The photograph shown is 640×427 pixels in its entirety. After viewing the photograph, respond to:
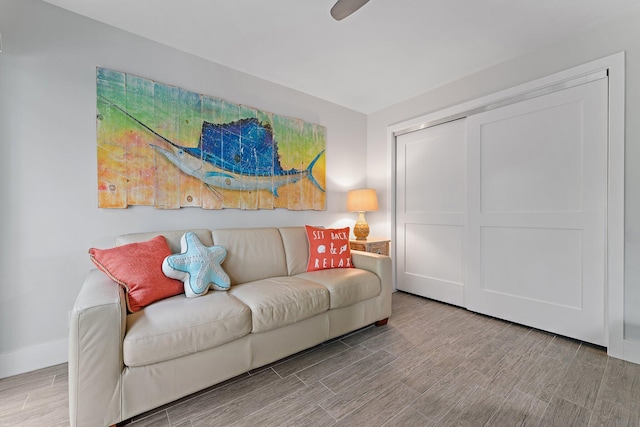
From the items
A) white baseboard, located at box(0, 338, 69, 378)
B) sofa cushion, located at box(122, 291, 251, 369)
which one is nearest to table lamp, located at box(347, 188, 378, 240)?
sofa cushion, located at box(122, 291, 251, 369)

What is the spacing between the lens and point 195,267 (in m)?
1.74

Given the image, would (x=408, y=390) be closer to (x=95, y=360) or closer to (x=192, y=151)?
(x=95, y=360)

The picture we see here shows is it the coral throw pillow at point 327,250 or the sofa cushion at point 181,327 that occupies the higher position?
the coral throw pillow at point 327,250

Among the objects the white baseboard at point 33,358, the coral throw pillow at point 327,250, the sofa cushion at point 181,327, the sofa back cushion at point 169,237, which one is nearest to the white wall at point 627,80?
the coral throw pillow at point 327,250

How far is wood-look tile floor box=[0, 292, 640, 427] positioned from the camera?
4.38ft

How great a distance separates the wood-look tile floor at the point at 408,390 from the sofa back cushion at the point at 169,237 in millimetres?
892

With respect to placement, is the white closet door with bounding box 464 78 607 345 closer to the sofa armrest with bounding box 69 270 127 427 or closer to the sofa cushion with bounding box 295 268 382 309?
the sofa cushion with bounding box 295 268 382 309

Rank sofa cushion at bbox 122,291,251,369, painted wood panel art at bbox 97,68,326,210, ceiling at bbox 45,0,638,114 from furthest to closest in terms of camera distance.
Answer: painted wood panel art at bbox 97,68,326,210, ceiling at bbox 45,0,638,114, sofa cushion at bbox 122,291,251,369

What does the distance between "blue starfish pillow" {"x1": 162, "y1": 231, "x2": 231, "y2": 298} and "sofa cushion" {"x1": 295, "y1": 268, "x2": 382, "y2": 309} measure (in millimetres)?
667

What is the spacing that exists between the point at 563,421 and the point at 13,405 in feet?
9.25

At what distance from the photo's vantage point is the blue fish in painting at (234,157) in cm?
229

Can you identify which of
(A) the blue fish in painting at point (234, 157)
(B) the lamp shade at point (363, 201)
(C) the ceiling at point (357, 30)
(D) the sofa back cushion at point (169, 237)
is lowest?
(D) the sofa back cushion at point (169, 237)

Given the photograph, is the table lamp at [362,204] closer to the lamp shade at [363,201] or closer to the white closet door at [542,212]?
the lamp shade at [363,201]

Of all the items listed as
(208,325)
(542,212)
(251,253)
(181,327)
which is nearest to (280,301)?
(208,325)
